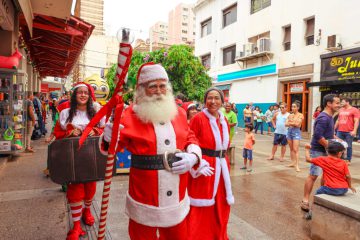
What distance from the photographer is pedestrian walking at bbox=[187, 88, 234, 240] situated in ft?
9.85

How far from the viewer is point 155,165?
213 centimetres

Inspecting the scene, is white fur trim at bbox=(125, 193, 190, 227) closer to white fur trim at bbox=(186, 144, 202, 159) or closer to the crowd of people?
the crowd of people

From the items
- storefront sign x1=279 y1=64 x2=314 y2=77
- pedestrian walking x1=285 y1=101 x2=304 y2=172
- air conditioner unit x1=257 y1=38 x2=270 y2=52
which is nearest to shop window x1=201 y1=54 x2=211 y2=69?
air conditioner unit x1=257 y1=38 x2=270 y2=52

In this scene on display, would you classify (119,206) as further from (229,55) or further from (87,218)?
(229,55)

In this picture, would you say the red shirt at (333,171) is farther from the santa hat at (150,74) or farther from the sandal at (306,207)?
the santa hat at (150,74)

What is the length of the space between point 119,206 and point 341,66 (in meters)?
11.6

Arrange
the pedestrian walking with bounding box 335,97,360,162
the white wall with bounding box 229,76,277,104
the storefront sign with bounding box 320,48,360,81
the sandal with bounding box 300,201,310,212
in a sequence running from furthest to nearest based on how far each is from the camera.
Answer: the white wall with bounding box 229,76,277,104, the storefront sign with bounding box 320,48,360,81, the pedestrian walking with bounding box 335,97,360,162, the sandal with bounding box 300,201,310,212

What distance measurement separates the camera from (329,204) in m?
3.20

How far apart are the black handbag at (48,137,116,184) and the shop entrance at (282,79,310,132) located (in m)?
12.8

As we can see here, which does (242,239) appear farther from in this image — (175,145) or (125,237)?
(175,145)

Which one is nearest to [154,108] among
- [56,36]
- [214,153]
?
[214,153]

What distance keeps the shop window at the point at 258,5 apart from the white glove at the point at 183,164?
1659 centimetres

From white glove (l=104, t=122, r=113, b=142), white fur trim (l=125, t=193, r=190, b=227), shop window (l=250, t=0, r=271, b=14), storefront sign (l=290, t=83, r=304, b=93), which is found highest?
shop window (l=250, t=0, r=271, b=14)

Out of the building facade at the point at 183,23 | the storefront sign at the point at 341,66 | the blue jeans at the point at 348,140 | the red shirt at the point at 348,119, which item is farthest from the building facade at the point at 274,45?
the building facade at the point at 183,23
